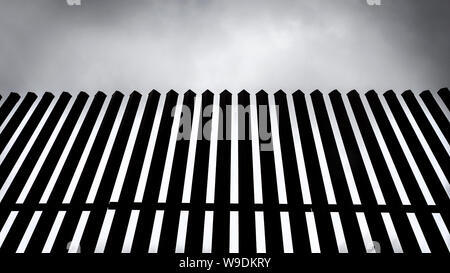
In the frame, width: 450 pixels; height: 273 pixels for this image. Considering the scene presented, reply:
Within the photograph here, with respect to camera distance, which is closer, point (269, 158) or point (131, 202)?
point (131, 202)

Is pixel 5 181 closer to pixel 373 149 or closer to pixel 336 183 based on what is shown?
pixel 336 183

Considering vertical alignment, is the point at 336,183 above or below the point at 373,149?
below

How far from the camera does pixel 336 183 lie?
8.73 feet

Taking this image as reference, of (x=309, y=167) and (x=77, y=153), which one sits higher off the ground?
(x=77, y=153)

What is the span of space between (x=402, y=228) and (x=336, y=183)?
59 cm

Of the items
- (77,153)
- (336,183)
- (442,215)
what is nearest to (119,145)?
(77,153)

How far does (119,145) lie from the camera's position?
3.09 meters

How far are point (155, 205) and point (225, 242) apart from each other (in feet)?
2.22
